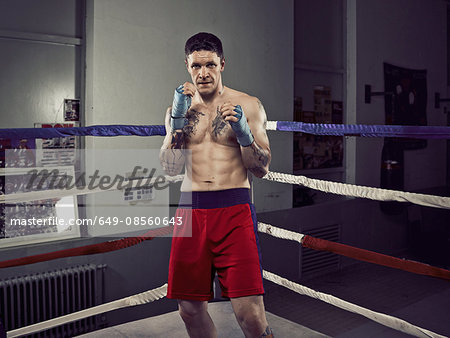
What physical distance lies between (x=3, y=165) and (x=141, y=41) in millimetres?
1309

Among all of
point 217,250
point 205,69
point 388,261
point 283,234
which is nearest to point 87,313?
point 217,250

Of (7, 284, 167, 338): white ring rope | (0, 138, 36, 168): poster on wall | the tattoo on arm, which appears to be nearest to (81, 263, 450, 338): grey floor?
(7, 284, 167, 338): white ring rope

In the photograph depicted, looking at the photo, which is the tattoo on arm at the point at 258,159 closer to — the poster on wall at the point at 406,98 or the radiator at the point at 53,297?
the radiator at the point at 53,297

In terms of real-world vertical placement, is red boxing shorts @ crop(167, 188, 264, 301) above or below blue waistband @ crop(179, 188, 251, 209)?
below

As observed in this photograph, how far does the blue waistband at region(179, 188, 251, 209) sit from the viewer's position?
170cm

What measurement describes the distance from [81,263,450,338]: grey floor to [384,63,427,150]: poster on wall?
1.96 m

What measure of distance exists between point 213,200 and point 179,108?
36 cm

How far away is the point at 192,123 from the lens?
5.75ft

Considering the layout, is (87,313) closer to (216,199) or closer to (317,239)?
(216,199)

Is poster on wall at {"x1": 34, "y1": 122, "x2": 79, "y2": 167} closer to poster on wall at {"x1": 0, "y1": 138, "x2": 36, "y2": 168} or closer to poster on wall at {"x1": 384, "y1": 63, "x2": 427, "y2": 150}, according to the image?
poster on wall at {"x1": 0, "y1": 138, "x2": 36, "y2": 168}

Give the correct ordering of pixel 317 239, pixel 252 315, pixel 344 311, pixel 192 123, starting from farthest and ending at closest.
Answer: pixel 344 311
pixel 317 239
pixel 192 123
pixel 252 315

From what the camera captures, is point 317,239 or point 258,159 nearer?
point 258,159

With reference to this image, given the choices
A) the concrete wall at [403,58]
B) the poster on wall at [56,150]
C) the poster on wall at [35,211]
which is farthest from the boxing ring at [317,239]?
the concrete wall at [403,58]

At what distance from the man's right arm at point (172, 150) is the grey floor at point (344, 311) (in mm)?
953
